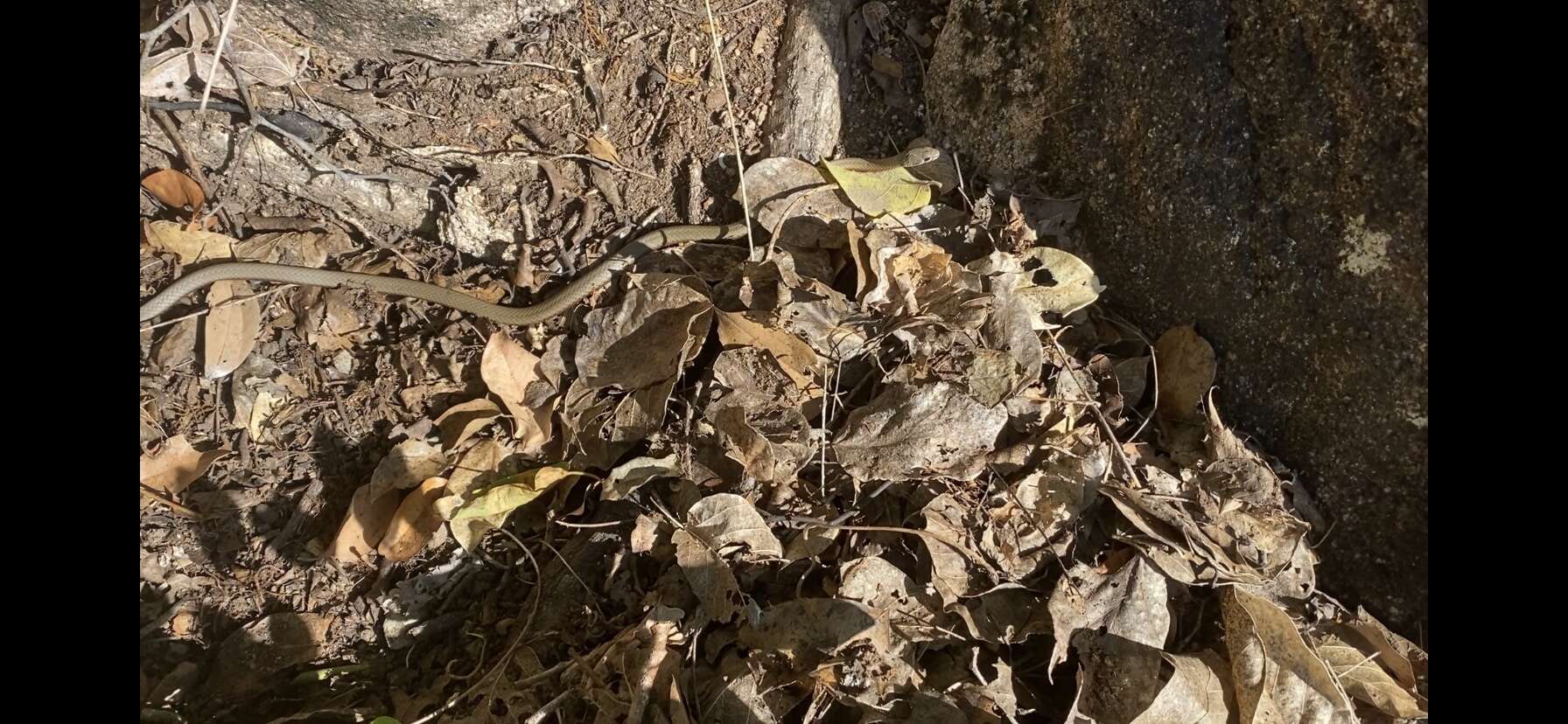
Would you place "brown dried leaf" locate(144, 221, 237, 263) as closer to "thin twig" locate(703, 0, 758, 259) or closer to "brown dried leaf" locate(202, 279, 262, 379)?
"brown dried leaf" locate(202, 279, 262, 379)

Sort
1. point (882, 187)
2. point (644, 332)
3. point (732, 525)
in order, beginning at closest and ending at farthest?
point (732, 525) < point (644, 332) < point (882, 187)

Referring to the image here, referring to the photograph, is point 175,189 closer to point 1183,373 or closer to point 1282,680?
point 1183,373

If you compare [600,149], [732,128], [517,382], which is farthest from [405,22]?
[517,382]

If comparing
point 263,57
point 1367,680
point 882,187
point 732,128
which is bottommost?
point 1367,680

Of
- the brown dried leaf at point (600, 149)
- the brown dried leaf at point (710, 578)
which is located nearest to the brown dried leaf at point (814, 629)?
the brown dried leaf at point (710, 578)

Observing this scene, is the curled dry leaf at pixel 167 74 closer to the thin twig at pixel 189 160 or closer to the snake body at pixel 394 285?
the thin twig at pixel 189 160

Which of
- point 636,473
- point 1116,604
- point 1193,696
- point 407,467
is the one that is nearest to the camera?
point 1193,696

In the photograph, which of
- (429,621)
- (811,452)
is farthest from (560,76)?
(429,621)

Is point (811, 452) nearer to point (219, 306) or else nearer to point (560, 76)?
point (560, 76)
